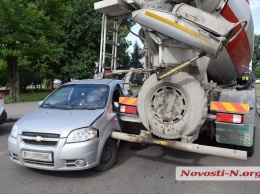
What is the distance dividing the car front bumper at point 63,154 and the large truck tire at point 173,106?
99 centimetres

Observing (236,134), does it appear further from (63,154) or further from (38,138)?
(38,138)

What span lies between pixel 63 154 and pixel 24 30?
9.83 m

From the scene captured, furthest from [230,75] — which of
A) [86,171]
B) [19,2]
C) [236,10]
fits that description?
[19,2]

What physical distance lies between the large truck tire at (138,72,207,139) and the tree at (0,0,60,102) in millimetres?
9483

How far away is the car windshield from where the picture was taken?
16.9 ft

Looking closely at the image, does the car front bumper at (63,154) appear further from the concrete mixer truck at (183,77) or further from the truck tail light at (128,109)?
the truck tail light at (128,109)

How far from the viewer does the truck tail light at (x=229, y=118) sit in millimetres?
4055

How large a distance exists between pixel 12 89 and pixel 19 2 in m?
5.17

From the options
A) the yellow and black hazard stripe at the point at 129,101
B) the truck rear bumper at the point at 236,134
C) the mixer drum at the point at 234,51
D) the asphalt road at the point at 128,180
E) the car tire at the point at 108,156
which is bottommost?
the asphalt road at the point at 128,180

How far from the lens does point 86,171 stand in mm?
4613

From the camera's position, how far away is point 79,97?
5406 millimetres

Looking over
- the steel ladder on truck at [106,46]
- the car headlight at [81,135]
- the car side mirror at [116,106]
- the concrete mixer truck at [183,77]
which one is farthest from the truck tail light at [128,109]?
the steel ladder on truck at [106,46]

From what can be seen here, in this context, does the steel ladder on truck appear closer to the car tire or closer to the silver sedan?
the silver sedan

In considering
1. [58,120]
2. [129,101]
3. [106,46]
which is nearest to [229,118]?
[129,101]
